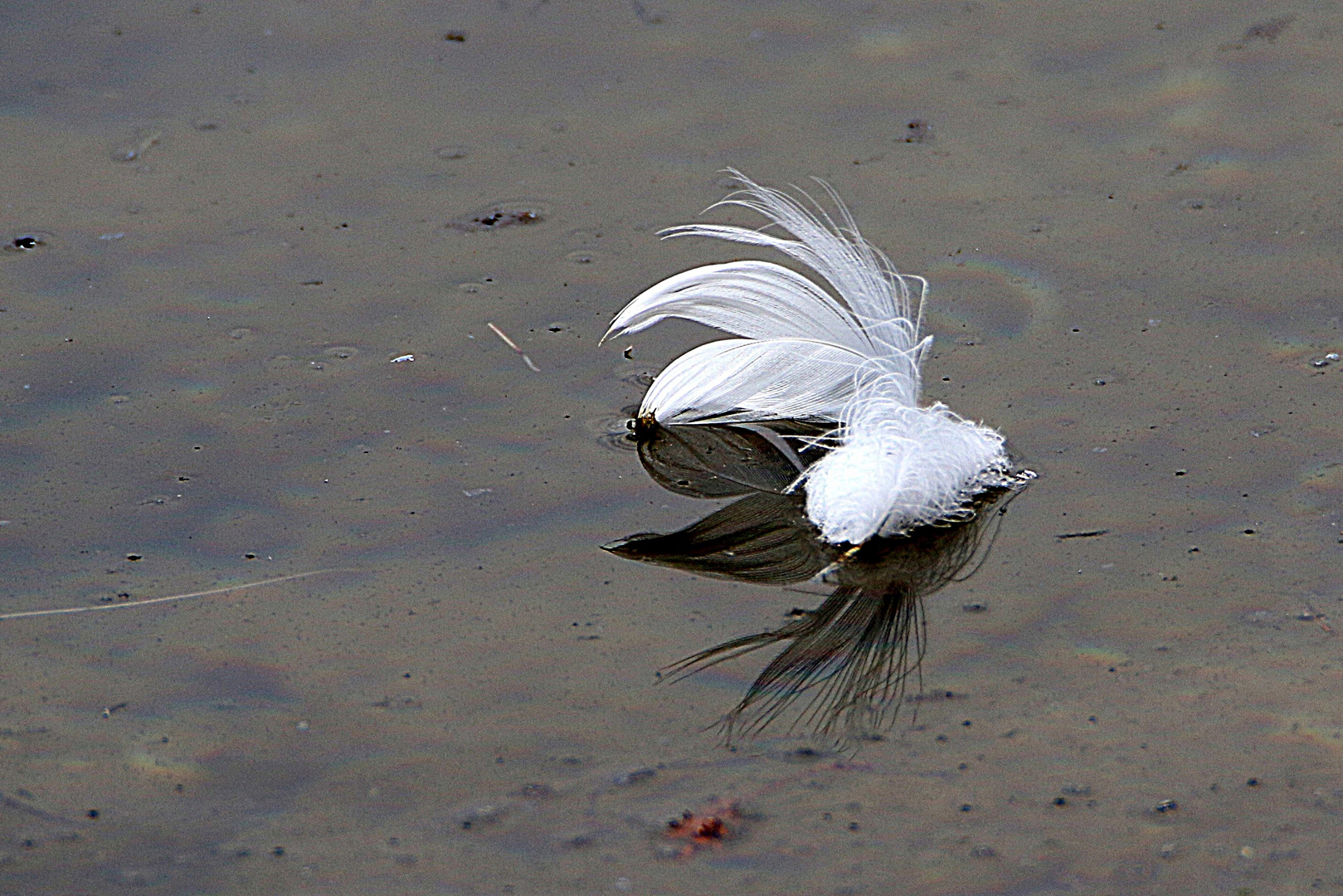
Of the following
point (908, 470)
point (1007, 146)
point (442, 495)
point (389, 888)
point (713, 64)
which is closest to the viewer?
point (389, 888)

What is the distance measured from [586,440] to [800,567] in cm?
56

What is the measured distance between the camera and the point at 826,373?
272 cm

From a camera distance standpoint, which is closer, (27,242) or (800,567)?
(800,567)

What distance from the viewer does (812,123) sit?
382cm

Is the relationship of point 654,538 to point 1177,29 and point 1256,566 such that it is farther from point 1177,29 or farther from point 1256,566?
point 1177,29

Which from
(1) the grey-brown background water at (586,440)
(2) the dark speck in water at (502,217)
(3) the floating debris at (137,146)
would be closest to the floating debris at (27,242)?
(1) the grey-brown background water at (586,440)

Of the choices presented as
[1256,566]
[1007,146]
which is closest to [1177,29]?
[1007,146]

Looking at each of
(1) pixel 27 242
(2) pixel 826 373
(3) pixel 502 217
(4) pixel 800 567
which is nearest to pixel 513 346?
(3) pixel 502 217

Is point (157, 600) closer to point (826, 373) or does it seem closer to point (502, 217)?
point (826, 373)

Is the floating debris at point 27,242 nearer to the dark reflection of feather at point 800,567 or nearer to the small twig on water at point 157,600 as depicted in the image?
the small twig on water at point 157,600

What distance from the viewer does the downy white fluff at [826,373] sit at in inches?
101

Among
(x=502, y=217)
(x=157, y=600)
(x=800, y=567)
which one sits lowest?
(x=157, y=600)

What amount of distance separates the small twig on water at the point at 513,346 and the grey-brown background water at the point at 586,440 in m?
0.02

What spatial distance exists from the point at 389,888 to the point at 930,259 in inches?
77.4
